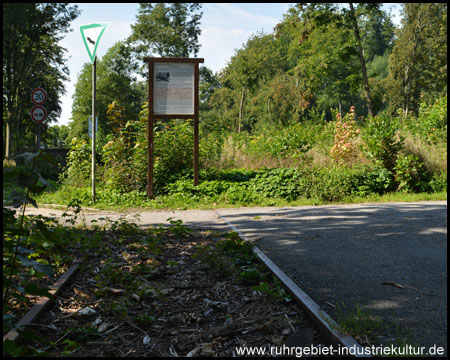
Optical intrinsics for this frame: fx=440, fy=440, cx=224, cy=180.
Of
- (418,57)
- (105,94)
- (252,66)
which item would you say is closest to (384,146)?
(252,66)

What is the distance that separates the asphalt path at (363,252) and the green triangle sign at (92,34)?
4149 mm

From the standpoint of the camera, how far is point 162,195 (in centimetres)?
1256

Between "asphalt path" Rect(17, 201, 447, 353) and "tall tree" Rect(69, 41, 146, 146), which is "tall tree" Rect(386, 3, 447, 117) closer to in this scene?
"tall tree" Rect(69, 41, 146, 146)

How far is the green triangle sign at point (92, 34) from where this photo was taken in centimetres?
1098

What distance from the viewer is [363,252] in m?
5.86

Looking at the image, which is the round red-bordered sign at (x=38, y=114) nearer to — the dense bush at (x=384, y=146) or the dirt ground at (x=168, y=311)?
the dirt ground at (x=168, y=311)

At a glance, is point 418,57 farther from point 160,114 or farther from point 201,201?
point 201,201

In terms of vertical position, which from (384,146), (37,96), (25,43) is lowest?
(384,146)

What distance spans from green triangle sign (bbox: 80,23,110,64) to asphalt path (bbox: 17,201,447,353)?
4149 mm

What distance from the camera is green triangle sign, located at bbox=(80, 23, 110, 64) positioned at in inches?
432

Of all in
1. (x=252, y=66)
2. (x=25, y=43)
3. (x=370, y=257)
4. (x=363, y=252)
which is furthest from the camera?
(x=252, y=66)

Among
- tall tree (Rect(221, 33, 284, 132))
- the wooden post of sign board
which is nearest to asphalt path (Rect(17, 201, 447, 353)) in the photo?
the wooden post of sign board

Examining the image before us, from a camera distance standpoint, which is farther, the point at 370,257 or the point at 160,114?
the point at 160,114

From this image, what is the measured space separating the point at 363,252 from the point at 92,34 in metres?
8.69
